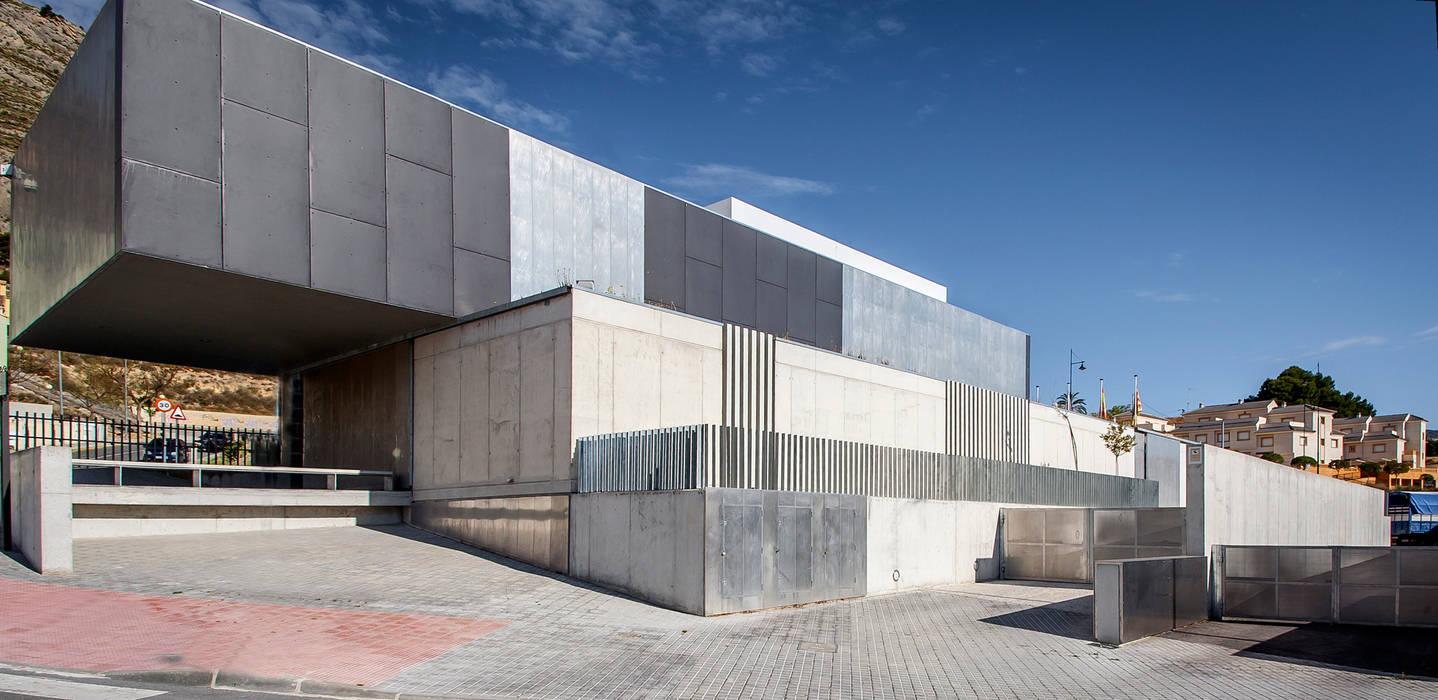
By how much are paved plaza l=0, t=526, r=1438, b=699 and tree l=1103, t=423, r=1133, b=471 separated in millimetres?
20174

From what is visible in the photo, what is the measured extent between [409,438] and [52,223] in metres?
9.33

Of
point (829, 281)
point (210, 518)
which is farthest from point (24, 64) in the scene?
point (829, 281)

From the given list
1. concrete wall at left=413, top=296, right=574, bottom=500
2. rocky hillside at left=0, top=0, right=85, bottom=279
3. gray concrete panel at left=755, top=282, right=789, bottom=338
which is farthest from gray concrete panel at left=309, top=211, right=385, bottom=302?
rocky hillside at left=0, top=0, right=85, bottom=279

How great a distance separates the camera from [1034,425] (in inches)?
1273

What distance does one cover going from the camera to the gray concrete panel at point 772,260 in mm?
Answer: 28188

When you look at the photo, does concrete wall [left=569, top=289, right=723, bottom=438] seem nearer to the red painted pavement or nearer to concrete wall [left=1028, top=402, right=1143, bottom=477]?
the red painted pavement

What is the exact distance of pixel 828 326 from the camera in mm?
30531

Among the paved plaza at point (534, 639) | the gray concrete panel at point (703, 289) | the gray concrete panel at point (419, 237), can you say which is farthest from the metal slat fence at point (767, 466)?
the gray concrete panel at point (703, 289)

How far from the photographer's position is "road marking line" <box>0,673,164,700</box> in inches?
322

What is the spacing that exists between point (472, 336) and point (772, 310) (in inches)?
432

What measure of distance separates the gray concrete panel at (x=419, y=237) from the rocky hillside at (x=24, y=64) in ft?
219

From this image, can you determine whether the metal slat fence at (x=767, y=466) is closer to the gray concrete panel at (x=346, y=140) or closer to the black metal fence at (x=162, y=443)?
the gray concrete panel at (x=346, y=140)

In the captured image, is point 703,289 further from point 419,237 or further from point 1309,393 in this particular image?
point 1309,393

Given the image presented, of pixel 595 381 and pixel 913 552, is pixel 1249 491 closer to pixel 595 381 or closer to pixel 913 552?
pixel 913 552
